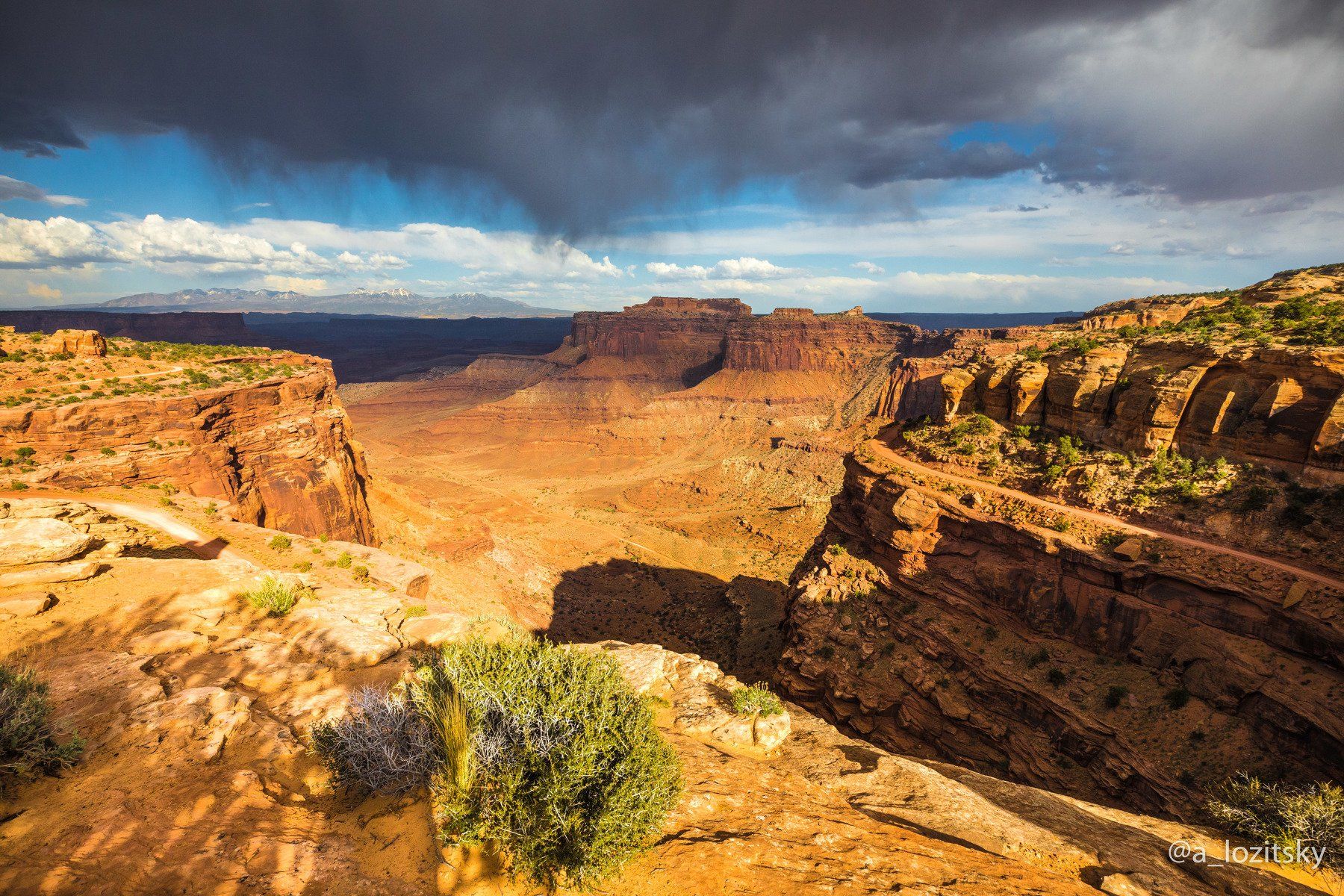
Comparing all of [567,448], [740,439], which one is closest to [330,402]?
[567,448]

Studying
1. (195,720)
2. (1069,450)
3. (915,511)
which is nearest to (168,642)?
(195,720)

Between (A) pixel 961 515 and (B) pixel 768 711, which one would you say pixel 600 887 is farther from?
(A) pixel 961 515

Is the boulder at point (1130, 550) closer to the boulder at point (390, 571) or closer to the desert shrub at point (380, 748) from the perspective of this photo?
the desert shrub at point (380, 748)

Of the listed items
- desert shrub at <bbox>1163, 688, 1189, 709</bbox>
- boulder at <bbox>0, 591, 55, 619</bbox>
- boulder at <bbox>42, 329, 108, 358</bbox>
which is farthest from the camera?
boulder at <bbox>42, 329, 108, 358</bbox>

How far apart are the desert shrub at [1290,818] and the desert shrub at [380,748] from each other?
550 inches

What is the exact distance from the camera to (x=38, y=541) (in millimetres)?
11492

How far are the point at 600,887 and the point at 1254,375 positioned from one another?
24557mm

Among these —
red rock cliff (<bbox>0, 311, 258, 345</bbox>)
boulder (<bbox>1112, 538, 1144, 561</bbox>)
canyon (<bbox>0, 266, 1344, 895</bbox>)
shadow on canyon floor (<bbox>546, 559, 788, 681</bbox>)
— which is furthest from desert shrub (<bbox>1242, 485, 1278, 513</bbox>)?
red rock cliff (<bbox>0, 311, 258, 345</bbox>)

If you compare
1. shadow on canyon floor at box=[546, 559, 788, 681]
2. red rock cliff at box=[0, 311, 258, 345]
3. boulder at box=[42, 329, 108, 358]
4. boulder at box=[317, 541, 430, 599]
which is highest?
red rock cliff at box=[0, 311, 258, 345]

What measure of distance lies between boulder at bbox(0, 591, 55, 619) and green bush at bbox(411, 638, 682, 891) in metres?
8.47

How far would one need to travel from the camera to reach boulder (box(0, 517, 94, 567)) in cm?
1107

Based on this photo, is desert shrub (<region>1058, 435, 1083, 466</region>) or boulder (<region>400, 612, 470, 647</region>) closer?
boulder (<region>400, 612, 470, 647</region>)

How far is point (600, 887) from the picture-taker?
5.95 metres

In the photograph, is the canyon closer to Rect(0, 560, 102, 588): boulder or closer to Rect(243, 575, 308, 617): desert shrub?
Rect(0, 560, 102, 588): boulder
